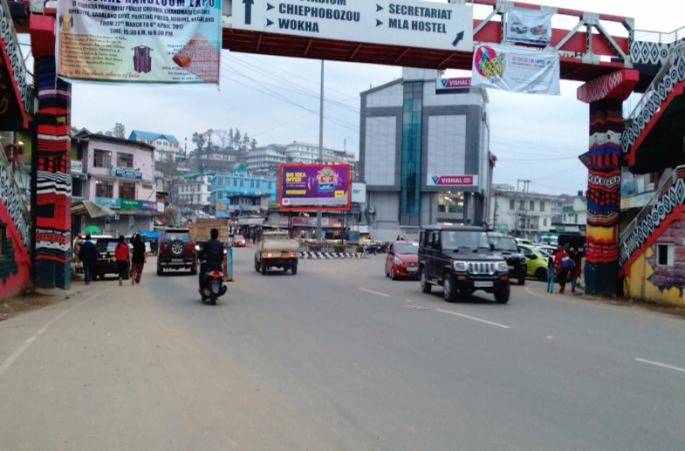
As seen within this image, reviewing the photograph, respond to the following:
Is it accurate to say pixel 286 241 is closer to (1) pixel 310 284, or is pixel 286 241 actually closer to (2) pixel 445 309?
(1) pixel 310 284

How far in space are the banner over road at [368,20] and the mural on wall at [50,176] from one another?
6213mm

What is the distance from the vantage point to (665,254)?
59.0ft

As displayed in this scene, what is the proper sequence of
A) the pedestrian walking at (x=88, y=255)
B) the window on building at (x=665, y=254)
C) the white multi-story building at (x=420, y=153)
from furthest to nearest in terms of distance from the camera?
the white multi-story building at (x=420, y=153), the pedestrian walking at (x=88, y=255), the window on building at (x=665, y=254)

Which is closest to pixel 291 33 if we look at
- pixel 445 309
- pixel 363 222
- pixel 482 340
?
pixel 445 309

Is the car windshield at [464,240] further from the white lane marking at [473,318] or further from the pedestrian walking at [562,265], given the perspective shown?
the pedestrian walking at [562,265]

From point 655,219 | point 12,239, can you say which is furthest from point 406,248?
point 12,239


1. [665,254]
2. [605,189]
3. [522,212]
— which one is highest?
[522,212]

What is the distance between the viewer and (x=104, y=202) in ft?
192

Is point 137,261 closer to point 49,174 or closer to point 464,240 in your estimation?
point 49,174

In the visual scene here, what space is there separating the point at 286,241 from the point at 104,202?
3453 cm

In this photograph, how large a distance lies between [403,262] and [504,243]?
4538 millimetres

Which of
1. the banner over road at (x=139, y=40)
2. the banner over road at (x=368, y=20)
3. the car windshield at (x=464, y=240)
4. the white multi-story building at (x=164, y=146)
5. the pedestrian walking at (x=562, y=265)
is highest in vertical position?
Result: the white multi-story building at (x=164, y=146)

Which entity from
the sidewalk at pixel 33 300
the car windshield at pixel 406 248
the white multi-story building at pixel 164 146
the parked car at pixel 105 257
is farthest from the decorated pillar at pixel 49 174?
the white multi-story building at pixel 164 146

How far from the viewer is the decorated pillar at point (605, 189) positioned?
68.0ft
